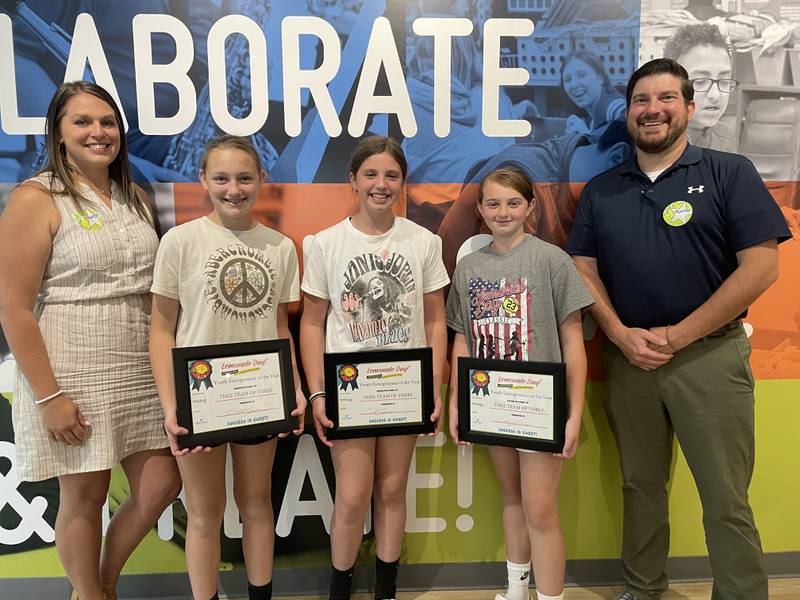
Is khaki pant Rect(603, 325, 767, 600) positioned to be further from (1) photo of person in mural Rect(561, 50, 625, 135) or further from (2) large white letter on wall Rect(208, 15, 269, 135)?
(2) large white letter on wall Rect(208, 15, 269, 135)

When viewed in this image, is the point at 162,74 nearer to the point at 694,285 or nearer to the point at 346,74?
the point at 346,74

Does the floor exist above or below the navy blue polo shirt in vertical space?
below

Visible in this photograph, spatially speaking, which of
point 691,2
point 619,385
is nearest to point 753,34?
point 691,2

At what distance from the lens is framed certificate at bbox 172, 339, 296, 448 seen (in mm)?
1668

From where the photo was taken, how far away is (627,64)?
2.13 m

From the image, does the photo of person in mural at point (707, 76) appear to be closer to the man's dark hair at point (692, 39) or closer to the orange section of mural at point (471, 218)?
the man's dark hair at point (692, 39)

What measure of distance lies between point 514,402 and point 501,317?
0.97 feet

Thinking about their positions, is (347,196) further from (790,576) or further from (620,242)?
(790,576)

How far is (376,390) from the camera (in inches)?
72.2

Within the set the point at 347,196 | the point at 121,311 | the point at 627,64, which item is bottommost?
the point at 121,311

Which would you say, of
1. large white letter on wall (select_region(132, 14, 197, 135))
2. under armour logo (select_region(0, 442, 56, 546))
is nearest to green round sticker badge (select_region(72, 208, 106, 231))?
large white letter on wall (select_region(132, 14, 197, 135))

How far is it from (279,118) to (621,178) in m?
1.34

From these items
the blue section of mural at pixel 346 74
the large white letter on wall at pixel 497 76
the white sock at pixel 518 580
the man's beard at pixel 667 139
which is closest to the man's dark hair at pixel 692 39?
the blue section of mural at pixel 346 74

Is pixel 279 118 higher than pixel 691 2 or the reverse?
the reverse
